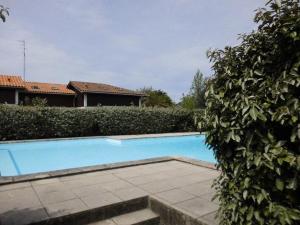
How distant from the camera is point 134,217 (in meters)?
4.30

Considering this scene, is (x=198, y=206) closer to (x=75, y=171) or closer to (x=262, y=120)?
(x=262, y=120)

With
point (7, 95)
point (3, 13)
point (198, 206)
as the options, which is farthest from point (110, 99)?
point (3, 13)

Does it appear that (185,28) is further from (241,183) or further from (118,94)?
(118,94)

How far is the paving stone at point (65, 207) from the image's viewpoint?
394 centimetres

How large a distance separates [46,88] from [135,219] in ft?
93.0

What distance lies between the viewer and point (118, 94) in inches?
1158

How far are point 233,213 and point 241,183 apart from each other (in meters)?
0.36

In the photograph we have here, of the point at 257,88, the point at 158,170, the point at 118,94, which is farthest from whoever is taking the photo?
the point at 118,94

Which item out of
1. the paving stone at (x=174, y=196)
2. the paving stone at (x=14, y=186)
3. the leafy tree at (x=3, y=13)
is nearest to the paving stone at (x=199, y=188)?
the paving stone at (x=174, y=196)

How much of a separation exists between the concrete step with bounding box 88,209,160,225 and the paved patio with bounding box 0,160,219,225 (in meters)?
0.26

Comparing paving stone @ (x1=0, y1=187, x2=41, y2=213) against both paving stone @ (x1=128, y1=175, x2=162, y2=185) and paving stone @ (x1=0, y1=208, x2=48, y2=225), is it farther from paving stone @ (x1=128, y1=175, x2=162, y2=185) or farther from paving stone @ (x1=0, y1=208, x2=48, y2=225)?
paving stone @ (x1=128, y1=175, x2=162, y2=185)

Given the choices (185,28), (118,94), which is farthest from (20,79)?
(185,28)

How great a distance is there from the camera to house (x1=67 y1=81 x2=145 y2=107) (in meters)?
27.9

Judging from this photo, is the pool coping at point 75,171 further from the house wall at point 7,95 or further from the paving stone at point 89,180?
the house wall at point 7,95
